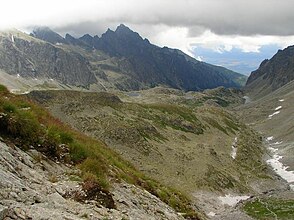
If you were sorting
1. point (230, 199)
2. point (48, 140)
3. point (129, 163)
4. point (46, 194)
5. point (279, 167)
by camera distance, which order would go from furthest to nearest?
point (279, 167) < point (230, 199) < point (129, 163) < point (48, 140) < point (46, 194)

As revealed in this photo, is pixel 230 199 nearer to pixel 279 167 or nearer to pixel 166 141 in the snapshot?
pixel 166 141

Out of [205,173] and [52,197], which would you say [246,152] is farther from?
[52,197]

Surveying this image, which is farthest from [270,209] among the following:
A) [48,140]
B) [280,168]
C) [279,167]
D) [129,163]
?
[48,140]

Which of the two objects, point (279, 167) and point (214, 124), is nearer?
point (279, 167)

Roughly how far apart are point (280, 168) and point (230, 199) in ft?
165

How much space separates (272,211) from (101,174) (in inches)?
2616

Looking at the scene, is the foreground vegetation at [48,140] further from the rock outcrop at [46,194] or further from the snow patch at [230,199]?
the snow patch at [230,199]

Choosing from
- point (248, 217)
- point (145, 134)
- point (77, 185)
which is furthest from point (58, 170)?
point (145, 134)

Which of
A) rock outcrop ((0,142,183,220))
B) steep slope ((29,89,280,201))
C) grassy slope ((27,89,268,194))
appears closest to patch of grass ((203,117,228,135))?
grassy slope ((27,89,268,194))

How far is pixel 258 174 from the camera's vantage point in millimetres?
118312

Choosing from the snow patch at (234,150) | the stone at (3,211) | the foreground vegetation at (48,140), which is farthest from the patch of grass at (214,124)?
the stone at (3,211)

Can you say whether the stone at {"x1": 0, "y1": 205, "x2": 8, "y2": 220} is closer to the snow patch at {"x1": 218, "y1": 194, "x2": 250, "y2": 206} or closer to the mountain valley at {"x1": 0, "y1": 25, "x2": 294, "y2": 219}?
the mountain valley at {"x1": 0, "y1": 25, "x2": 294, "y2": 219}

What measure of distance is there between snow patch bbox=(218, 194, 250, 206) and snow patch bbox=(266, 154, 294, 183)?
31.4 meters

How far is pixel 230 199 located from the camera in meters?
91.0
